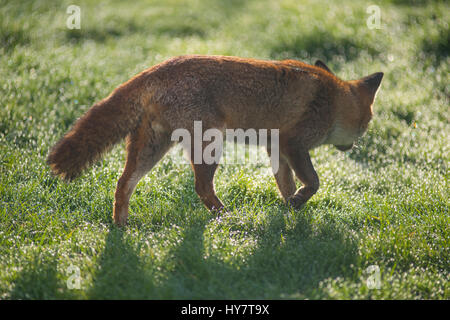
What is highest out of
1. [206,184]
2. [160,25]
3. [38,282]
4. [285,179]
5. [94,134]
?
[160,25]

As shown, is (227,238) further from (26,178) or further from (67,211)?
(26,178)

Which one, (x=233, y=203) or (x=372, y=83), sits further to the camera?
(x=372, y=83)

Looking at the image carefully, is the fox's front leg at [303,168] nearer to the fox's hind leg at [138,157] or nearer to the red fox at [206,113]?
the red fox at [206,113]

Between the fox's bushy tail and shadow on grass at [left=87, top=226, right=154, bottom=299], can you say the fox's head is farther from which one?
shadow on grass at [left=87, top=226, right=154, bottom=299]

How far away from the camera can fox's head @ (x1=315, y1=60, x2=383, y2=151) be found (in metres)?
4.93

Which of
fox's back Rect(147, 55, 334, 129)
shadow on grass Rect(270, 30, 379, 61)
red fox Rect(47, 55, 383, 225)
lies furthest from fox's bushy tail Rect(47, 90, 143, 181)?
shadow on grass Rect(270, 30, 379, 61)

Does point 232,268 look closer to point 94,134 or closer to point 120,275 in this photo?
point 120,275

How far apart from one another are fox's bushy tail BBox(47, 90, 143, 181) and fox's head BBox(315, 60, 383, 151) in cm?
215

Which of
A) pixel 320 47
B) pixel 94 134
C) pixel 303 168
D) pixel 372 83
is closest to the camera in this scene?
pixel 94 134

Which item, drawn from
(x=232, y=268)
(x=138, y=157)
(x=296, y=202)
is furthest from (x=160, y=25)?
(x=232, y=268)

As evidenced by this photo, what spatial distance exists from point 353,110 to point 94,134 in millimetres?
2739

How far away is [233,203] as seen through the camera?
4785 millimetres

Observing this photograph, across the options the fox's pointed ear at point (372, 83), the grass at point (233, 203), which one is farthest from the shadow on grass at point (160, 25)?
the fox's pointed ear at point (372, 83)

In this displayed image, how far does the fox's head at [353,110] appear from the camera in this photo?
4926 millimetres
